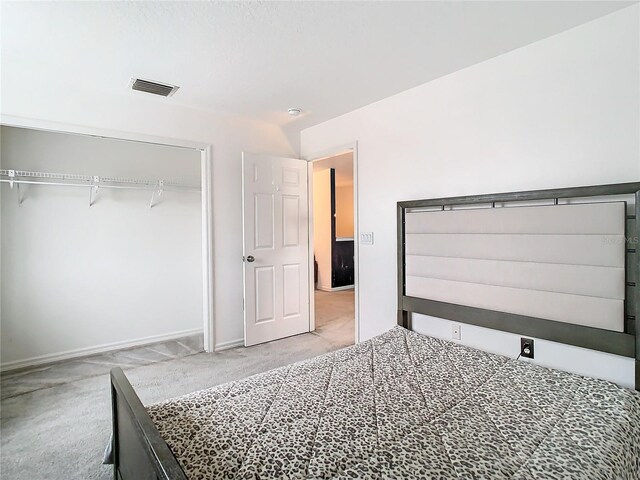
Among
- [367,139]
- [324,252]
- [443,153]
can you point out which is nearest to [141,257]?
[367,139]

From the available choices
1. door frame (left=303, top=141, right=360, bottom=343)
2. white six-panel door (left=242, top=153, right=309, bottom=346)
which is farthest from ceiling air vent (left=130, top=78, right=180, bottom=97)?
door frame (left=303, top=141, right=360, bottom=343)

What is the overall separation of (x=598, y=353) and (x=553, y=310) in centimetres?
31

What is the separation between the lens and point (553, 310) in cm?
201

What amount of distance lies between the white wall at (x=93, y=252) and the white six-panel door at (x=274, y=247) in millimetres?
1026

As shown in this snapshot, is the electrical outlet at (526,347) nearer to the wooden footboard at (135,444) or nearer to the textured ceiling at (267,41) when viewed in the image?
the textured ceiling at (267,41)

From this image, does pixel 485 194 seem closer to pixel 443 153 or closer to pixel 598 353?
pixel 443 153

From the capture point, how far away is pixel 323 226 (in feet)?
23.4

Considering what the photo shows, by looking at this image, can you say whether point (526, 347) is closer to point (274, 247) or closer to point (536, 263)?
point (536, 263)

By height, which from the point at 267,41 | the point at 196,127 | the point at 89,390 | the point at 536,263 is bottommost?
the point at 89,390

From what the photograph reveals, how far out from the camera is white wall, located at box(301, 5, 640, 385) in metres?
1.87

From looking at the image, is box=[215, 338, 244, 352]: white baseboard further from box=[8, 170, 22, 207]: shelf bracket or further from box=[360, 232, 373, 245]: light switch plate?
box=[8, 170, 22, 207]: shelf bracket

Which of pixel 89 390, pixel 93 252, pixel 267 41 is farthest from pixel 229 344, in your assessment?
pixel 267 41

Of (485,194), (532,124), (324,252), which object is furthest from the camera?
(324,252)

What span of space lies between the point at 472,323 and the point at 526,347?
1.13ft
